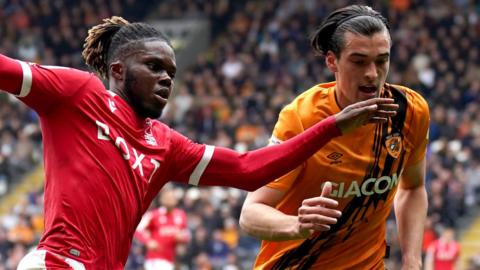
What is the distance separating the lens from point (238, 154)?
5121 mm

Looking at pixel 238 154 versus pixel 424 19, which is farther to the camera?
pixel 424 19

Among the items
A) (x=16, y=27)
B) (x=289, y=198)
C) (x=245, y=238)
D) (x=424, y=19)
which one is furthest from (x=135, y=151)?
(x=16, y=27)

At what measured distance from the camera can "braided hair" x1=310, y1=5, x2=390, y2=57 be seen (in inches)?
205

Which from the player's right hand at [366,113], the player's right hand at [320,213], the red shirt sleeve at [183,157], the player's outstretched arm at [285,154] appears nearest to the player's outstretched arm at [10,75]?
the red shirt sleeve at [183,157]

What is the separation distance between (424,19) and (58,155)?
59.5 ft

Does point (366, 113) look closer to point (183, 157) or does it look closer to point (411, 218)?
point (183, 157)

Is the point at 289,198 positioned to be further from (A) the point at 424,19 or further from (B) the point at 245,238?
(A) the point at 424,19

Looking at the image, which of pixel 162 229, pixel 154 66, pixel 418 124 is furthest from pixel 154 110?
pixel 162 229

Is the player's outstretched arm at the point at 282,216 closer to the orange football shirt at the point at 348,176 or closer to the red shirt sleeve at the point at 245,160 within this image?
the orange football shirt at the point at 348,176

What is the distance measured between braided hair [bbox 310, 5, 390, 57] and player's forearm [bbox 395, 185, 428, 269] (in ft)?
3.12

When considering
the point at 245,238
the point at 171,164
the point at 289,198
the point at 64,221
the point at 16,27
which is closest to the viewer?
the point at 64,221

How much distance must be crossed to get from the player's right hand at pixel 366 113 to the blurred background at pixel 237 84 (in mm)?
10088

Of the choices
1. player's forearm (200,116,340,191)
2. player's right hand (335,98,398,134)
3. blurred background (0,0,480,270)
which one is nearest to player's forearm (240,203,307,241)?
player's forearm (200,116,340,191)

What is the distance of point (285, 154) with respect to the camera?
196 inches
